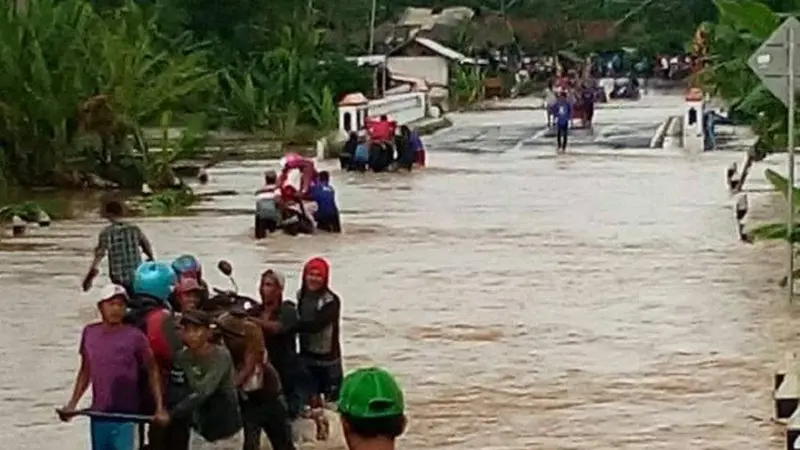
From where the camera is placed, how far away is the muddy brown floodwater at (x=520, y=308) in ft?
45.3

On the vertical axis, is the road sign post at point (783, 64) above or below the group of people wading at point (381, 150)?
above

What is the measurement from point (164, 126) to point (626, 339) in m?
20.3

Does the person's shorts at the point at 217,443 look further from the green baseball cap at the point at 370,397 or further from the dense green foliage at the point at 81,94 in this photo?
the dense green foliage at the point at 81,94

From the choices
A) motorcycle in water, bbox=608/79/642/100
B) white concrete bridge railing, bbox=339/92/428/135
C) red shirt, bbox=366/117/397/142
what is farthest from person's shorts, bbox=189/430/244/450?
motorcycle in water, bbox=608/79/642/100

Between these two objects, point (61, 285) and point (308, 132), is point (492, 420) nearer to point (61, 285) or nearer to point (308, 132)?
point (61, 285)

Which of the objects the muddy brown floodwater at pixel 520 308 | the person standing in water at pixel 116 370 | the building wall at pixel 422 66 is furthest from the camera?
the building wall at pixel 422 66

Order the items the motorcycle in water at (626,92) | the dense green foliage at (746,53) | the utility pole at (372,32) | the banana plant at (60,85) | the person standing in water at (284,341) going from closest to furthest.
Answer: the person standing in water at (284,341) < the dense green foliage at (746,53) < the banana plant at (60,85) < the motorcycle in water at (626,92) < the utility pole at (372,32)

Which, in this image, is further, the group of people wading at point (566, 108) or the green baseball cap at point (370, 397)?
the group of people wading at point (566, 108)

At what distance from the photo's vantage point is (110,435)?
10.5m

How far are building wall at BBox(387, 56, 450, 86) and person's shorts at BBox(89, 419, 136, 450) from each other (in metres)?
68.3

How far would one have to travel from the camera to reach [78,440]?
43.8 ft

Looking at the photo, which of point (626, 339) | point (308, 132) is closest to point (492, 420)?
point (626, 339)

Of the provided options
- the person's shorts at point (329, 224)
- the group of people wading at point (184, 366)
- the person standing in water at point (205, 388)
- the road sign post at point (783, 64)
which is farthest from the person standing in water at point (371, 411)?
the person's shorts at point (329, 224)

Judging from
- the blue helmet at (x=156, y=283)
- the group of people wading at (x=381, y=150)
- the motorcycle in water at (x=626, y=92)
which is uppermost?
the blue helmet at (x=156, y=283)
